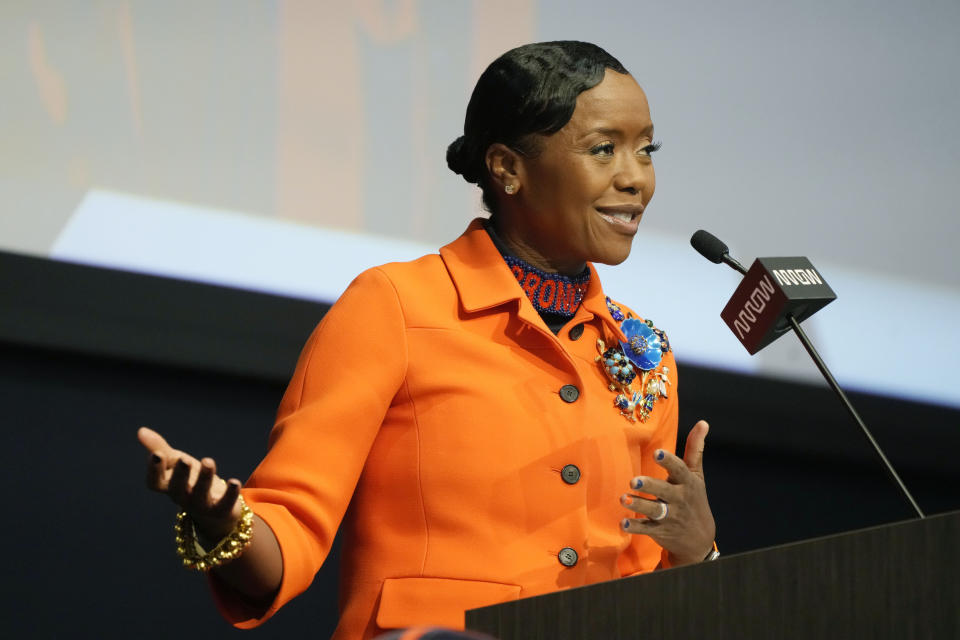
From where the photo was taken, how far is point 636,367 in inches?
69.0

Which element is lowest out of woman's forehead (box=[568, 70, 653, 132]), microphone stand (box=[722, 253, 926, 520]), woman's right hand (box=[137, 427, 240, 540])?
woman's right hand (box=[137, 427, 240, 540])

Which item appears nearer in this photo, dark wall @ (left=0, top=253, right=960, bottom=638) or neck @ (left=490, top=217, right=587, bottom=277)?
neck @ (left=490, top=217, right=587, bottom=277)

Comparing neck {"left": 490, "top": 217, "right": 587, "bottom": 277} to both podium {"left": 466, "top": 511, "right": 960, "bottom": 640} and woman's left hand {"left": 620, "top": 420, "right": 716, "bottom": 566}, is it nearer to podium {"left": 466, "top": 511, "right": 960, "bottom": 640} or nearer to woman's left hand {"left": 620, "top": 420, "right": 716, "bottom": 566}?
woman's left hand {"left": 620, "top": 420, "right": 716, "bottom": 566}

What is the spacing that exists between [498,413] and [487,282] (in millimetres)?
210

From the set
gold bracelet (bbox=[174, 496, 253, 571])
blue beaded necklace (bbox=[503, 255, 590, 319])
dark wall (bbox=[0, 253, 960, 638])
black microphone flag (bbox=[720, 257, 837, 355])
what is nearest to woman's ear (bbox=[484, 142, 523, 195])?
blue beaded necklace (bbox=[503, 255, 590, 319])

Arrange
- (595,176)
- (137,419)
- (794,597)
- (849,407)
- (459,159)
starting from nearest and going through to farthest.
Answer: (794,597) < (849,407) < (595,176) < (459,159) < (137,419)

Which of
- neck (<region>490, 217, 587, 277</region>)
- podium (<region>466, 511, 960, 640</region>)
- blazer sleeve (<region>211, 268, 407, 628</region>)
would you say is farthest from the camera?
neck (<region>490, 217, 587, 277</region>)

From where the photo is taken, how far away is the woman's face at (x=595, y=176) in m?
1.68

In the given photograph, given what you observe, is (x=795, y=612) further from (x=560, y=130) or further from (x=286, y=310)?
(x=286, y=310)

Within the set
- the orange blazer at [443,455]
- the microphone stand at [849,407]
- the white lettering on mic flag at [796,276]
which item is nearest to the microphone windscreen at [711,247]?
the microphone stand at [849,407]

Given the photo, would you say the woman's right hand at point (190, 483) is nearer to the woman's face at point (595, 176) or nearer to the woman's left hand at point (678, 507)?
the woman's left hand at point (678, 507)

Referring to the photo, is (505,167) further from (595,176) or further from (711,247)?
(711,247)

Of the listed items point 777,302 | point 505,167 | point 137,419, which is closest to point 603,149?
point 505,167

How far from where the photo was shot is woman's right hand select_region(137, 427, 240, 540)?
3.84 feet
